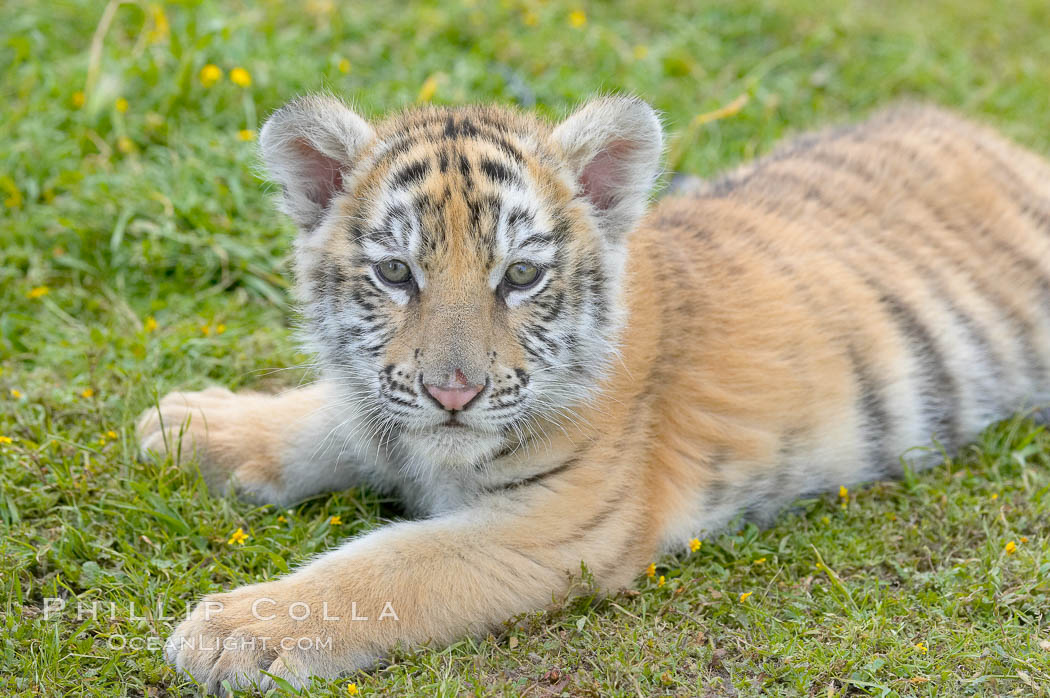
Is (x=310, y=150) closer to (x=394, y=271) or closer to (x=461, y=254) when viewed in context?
(x=394, y=271)

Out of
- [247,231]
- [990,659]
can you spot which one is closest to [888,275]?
[990,659]

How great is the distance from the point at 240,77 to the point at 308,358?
2560mm

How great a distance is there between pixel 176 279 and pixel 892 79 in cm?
467

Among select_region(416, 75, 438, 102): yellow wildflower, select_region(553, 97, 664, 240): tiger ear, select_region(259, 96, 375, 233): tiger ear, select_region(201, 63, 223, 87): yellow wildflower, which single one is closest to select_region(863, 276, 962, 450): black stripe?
select_region(553, 97, 664, 240): tiger ear

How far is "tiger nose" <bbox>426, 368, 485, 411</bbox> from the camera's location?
134 inches

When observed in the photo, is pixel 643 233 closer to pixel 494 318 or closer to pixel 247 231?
pixel 494 318

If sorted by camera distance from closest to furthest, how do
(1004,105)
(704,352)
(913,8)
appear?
1. (704,352)
2. (1004,105)
3. (913,8)

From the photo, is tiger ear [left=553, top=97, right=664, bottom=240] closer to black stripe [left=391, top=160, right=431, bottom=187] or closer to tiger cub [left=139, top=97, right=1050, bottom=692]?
tiger cub [left=139, top=97, right=1050, bottom=692]

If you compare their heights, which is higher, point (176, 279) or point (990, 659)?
point (176, 279)

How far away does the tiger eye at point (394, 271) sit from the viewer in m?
3.57

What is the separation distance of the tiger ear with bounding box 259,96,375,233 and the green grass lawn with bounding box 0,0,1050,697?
2.90 ft

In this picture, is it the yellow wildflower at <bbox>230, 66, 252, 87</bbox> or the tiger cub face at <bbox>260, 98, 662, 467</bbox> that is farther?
the yellow wildflower at <bbox>230, 66, 252, 87</bbox>

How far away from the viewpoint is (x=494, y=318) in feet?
Answer: 11.6

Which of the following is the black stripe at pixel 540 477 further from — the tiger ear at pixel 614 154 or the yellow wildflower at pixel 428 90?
the yellow wildflower at pixel 428 90
